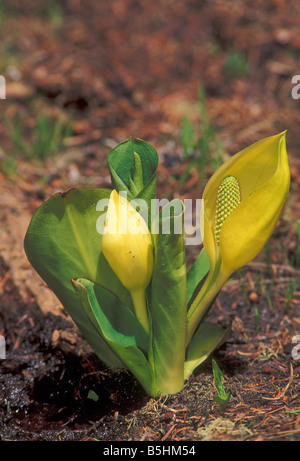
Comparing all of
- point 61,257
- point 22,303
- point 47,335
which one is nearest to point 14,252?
point 22,303

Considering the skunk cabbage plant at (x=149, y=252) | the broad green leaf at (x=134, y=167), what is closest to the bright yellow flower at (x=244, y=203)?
the skunk cabbage plant at (x=149, y=252)

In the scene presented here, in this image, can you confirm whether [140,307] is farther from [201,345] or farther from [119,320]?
[201,345]

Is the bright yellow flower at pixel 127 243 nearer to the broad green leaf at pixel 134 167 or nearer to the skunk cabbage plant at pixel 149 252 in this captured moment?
the skunk cabbage plant at pixel 149 252

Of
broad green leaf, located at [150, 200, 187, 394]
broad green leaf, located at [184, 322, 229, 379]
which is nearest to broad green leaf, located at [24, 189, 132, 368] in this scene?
broad green leaf, located at [150, 200, 187, 394]

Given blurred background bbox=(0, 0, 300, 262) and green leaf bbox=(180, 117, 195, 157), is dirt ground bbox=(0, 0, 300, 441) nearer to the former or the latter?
blurred background bbox=(0, 0, 300, 262)
